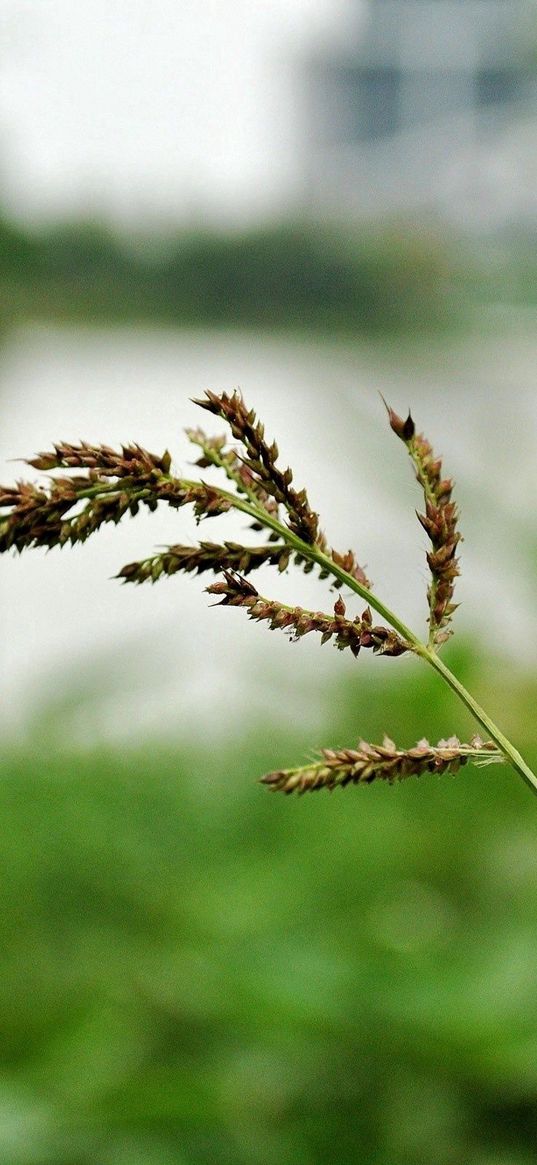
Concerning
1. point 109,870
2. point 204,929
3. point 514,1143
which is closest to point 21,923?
point 109,870

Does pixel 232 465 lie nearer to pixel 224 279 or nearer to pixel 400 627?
pixel 400 627

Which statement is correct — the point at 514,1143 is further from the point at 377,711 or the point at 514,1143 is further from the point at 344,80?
the point at 344,80

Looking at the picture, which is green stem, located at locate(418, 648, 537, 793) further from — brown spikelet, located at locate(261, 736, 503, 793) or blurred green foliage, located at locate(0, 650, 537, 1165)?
blurred green foliage, located at locate(0, 650, 537, 1165)

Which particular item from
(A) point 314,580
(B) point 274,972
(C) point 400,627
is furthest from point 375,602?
(A) point 314,580

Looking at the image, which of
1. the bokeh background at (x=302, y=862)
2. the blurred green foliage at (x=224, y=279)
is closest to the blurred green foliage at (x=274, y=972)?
the bokeh background at (x=302, y=862)

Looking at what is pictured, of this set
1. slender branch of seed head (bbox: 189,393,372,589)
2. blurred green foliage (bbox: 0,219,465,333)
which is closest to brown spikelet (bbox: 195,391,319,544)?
slender branch of seed head (bbox: 189,393,372,589)

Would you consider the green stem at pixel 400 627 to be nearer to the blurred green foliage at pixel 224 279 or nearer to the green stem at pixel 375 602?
the green stem at pixel 375 602
